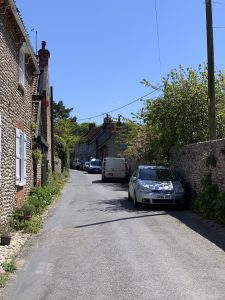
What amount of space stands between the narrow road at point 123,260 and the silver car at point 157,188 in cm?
219

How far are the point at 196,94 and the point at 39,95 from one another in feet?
24.3

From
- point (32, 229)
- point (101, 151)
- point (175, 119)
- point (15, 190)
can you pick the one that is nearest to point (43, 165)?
point (175, 119)

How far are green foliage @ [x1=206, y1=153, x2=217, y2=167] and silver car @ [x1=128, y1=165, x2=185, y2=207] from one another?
208cm

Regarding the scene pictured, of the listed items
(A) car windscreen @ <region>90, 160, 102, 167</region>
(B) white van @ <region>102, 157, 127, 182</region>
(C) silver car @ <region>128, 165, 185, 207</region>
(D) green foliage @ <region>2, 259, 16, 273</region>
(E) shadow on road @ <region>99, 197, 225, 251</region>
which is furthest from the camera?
(A) car windscreen @ <region>90, 160, 102, 167</region>

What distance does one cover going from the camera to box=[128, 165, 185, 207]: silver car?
1733 centimetres

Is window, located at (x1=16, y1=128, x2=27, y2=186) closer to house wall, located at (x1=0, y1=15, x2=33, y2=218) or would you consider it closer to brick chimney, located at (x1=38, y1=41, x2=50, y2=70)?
house wall, located at (x1=0, y1=15, x2=33, y2=218)

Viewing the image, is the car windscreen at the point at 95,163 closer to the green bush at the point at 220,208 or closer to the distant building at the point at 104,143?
the distant building at the point at 104,143

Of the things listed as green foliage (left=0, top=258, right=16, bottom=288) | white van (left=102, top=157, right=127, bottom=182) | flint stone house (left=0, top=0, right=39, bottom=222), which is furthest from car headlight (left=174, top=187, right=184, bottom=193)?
white van (left=102, top=157, right=127, bottom=182)

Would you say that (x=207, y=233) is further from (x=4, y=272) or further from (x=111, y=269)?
(x=4, y=272)

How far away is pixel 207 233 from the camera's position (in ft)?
39.1

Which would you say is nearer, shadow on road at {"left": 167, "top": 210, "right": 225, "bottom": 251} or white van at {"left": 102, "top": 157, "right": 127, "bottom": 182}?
shadow on road at {"left": 167, "top": 210, "right": 225, "bottom": 251}

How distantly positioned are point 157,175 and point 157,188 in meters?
1.33

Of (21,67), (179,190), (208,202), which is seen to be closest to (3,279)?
(208,202)

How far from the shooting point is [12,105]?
43.9ft
